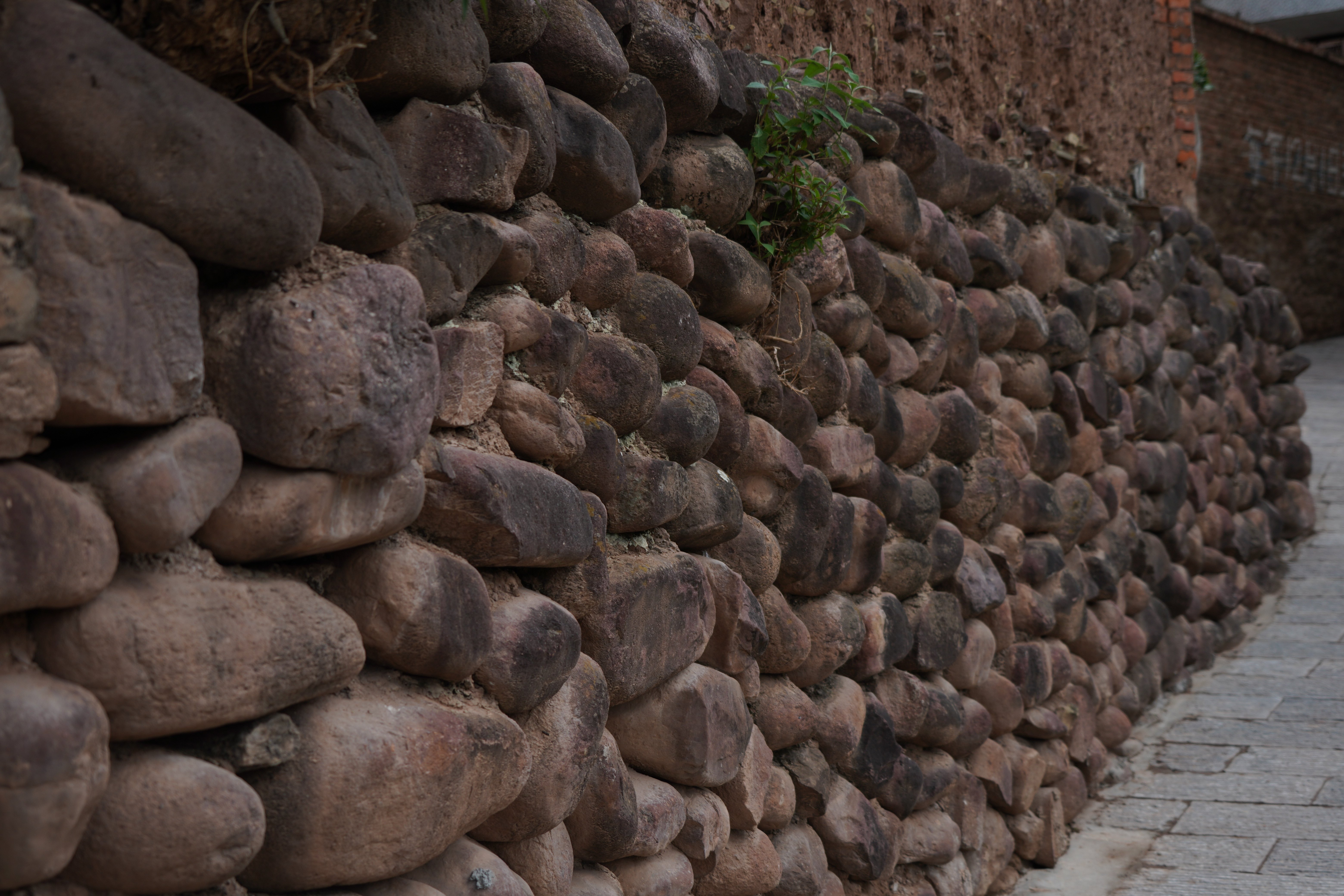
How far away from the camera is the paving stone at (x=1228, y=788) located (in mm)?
3582

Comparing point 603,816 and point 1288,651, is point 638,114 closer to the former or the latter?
point 603,816

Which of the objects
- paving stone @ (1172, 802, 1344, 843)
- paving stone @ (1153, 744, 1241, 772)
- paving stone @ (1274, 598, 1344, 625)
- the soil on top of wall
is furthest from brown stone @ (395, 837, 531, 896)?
paving stone @ (1274, 598, 1344, 625)

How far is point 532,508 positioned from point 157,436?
55cm

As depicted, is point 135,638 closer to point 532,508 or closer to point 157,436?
point 157,436

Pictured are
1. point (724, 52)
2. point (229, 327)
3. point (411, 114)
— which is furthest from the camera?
point (724, 52)

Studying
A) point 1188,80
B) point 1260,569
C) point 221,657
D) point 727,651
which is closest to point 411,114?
point 221,657

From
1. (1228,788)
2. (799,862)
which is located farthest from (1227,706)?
(799,862)

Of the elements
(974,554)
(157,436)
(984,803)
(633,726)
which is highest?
(157,436)

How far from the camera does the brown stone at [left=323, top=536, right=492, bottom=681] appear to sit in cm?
130

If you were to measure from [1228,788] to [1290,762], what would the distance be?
27cm

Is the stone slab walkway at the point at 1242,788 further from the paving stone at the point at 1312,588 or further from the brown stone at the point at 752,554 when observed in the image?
the brown stone at the point at 752,554

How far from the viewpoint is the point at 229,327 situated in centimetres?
116

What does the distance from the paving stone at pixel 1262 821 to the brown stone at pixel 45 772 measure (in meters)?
3.23

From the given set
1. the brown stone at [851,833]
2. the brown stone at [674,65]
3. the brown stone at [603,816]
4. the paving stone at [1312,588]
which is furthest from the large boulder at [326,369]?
the paving stone at [1312,588]
